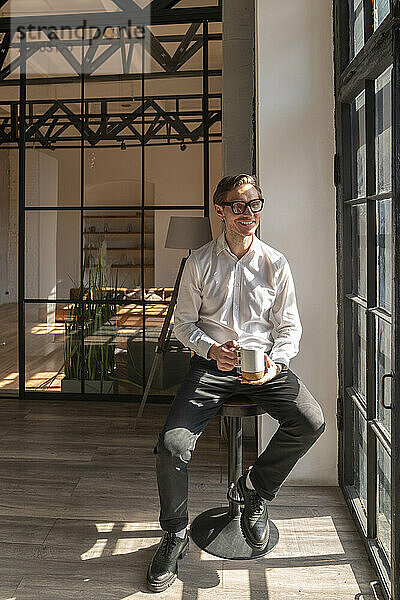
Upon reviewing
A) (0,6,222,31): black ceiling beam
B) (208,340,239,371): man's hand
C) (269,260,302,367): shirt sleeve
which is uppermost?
(0,6,222,31): black ceiling beam

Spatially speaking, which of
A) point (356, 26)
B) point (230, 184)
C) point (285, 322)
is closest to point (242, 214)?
point (230, 184)

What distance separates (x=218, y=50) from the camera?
16.3ft

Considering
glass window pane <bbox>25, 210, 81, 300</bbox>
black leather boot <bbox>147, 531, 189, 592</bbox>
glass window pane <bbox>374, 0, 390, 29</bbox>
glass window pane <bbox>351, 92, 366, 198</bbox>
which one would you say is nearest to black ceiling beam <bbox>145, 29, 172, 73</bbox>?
glass window pane <bbox>25, 210, 81, 300</bbox>

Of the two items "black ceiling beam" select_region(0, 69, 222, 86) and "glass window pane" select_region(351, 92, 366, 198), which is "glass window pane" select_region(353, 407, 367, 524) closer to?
"glass window pane" select_region(351, 92, 366, 198)

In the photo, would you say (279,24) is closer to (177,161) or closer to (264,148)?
(264,148)

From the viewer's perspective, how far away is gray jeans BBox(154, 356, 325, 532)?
100 inches

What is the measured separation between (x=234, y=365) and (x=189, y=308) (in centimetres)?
38

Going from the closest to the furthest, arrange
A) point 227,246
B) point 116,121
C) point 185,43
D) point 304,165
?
point 227,246
point 304,165
point 185,43
point 116,121

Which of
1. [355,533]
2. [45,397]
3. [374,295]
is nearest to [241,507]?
[355,533]

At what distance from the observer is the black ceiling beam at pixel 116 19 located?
4949 millimetres

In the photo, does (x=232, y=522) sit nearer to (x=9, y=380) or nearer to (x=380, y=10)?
(x=380, y=10)

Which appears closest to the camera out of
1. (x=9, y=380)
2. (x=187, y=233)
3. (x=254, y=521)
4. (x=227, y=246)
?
(x=254, y=521)

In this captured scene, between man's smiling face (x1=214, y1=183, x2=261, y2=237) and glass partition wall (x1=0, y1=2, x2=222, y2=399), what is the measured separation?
218 cm

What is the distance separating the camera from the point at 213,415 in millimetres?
2705
